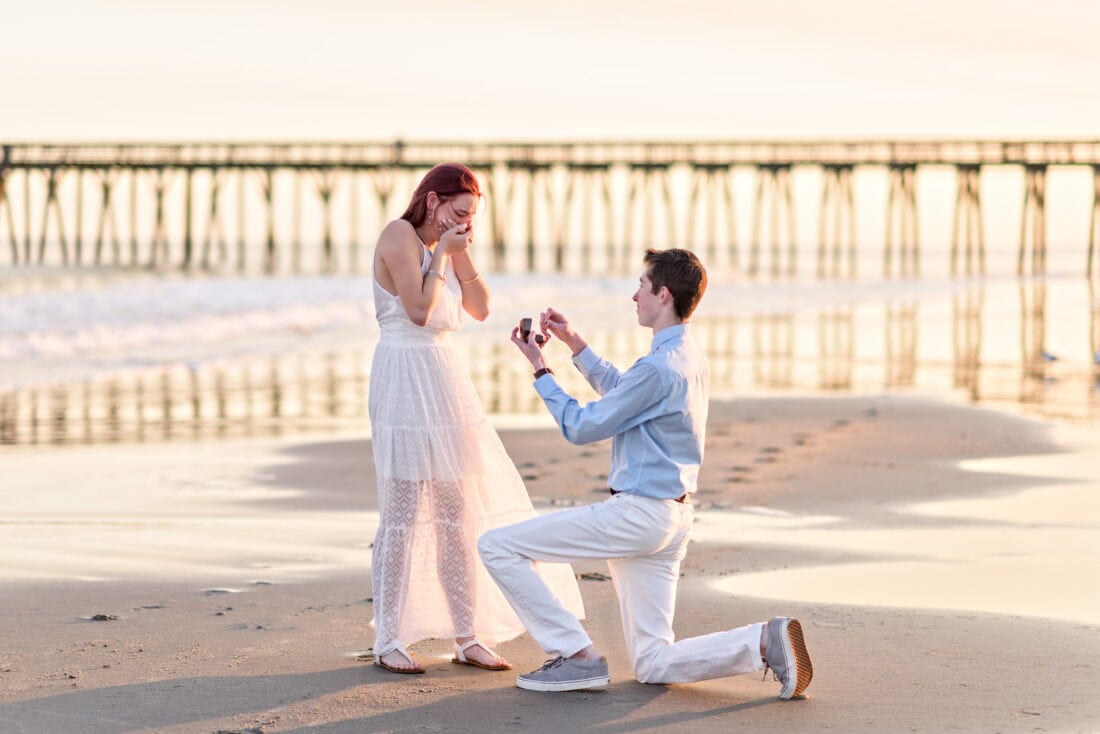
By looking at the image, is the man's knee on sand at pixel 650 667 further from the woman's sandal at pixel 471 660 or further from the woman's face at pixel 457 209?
the woman's face at pixel 457 209

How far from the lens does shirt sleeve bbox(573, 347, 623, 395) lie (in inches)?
177

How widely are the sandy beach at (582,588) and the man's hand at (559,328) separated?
1015 millimetres

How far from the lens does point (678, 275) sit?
4.34m

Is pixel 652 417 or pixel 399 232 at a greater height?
pixel 399 232

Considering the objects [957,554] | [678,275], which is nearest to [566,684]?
[678,275]

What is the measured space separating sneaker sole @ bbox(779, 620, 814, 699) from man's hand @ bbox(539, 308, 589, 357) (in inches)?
39.8

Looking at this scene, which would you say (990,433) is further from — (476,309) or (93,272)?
(93,272)

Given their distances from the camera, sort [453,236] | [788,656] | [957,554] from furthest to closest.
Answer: [957,554]
[453,236]
[788,656]

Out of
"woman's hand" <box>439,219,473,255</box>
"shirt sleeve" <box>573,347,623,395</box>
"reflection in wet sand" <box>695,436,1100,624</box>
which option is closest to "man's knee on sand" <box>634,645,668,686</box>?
"shirt sleeve" <box>573,347,623,395</box>

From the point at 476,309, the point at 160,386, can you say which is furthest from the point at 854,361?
the point at 476,309

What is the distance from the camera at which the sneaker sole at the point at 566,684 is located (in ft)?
14.2

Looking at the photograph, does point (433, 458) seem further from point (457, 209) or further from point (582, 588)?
point (582, 588)

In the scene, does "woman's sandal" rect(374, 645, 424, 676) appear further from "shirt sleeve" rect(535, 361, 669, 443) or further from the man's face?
the man's face

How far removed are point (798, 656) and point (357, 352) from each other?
1422cm
